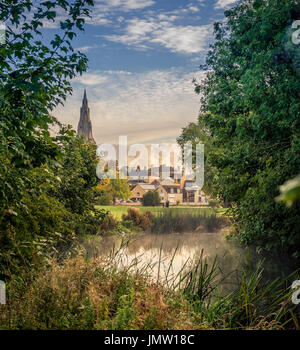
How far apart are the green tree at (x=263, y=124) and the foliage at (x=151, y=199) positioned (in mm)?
14914

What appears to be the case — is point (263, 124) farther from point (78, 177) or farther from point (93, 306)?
point (78, 177)

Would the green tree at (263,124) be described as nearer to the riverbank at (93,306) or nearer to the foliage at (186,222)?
the riverbank at (93,306)

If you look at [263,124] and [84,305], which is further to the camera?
[263,124]

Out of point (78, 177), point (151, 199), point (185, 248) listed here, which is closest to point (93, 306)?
point (78, 177)

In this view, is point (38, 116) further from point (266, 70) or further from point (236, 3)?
point (236, 3)

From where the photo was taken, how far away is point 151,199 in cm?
2392

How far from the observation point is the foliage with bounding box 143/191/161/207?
2395 centimetres

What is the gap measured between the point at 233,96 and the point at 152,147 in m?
15.1

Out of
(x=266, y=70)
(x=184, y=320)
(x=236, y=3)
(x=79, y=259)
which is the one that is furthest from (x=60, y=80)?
(x=236, y=3)

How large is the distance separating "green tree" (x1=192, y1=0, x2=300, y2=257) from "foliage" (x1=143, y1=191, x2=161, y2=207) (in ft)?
48.9

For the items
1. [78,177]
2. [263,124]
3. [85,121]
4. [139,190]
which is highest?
[85,121]

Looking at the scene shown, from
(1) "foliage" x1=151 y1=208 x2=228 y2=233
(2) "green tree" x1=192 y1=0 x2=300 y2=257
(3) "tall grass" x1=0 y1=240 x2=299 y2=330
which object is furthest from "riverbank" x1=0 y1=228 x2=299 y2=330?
(1) "foliage" x1=151 y1=208 x2=228 y2=233

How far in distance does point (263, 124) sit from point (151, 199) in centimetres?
1746

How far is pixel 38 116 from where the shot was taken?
10.6 ft
